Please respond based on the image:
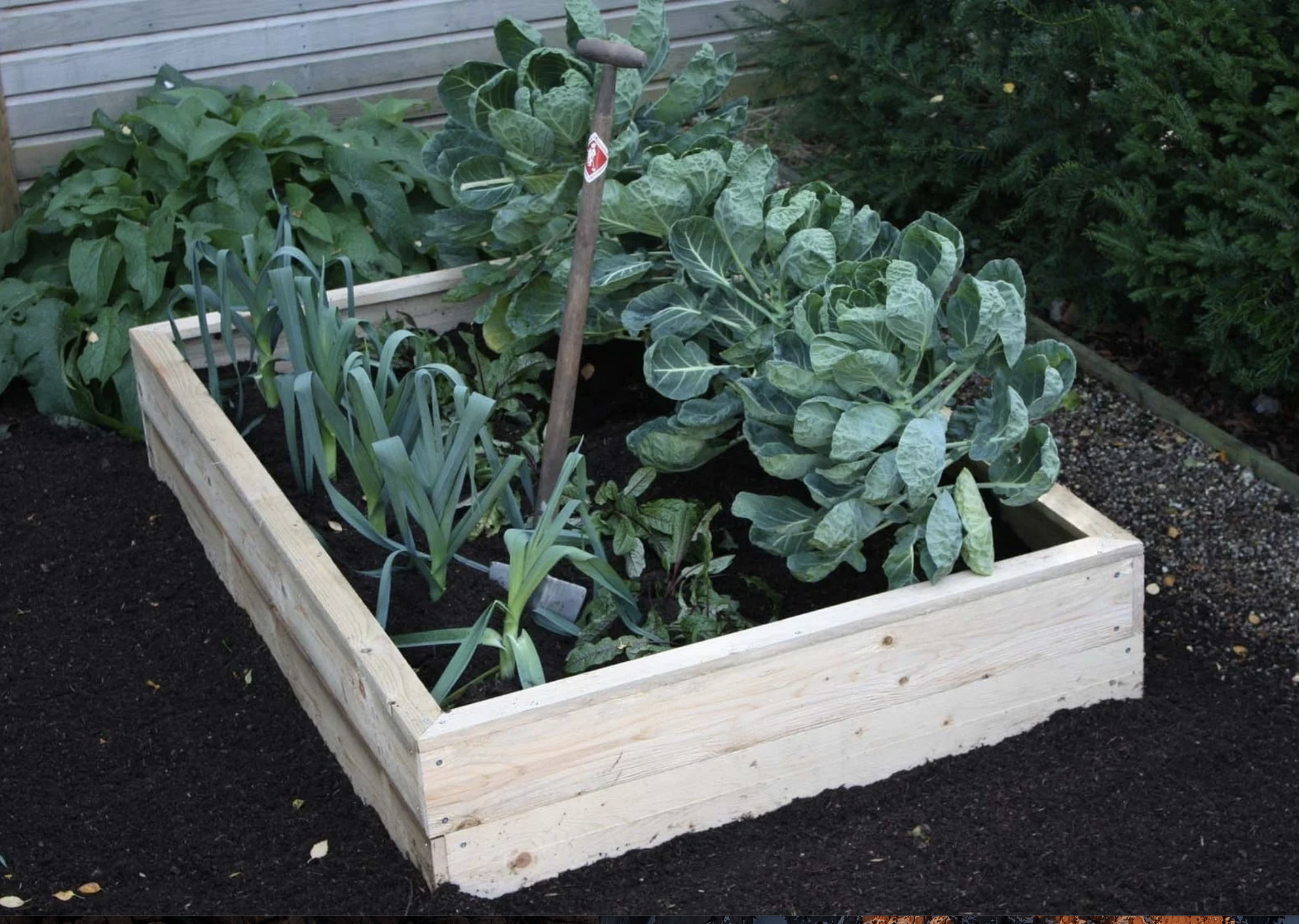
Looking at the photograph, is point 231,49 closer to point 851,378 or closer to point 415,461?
point 415,461

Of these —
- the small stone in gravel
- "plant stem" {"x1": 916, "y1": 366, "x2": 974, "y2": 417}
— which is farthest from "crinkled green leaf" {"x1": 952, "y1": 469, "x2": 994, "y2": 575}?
the small stone in gravel

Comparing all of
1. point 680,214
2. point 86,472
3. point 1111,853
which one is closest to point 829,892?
point 1111,853

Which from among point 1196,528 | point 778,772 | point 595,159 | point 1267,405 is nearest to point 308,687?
point 778,772

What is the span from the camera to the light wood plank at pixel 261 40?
404 cm

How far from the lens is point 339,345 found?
2605 mm

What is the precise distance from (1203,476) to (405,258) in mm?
1955

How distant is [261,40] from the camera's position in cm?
424

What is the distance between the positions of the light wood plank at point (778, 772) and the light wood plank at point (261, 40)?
9.39ft

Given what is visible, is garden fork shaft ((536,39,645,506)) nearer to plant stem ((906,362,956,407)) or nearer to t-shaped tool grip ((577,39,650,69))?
t-shaped tool grip ((577,39,650,69))

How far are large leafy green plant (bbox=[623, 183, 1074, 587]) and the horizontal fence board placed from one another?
7.04 feet

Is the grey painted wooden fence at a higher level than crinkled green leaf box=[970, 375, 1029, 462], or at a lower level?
higher

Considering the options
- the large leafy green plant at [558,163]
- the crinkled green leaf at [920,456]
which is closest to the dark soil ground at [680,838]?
the crinkled green leaf at [920,456]

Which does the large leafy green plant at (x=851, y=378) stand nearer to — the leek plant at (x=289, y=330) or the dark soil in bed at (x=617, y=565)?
the dark soil in bed at (x=617, y=565)

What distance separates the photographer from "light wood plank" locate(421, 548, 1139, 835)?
6.59ft
